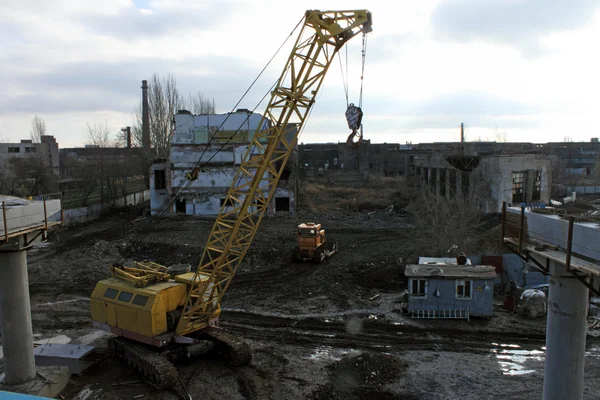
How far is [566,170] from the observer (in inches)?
3068

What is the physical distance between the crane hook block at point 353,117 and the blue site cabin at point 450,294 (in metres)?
6.61

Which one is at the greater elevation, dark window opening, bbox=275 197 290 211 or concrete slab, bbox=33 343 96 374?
dark window opening, bbox=275 197 290 211

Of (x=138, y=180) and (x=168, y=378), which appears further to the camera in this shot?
(x=138, y=180)

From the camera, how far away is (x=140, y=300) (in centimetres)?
1303

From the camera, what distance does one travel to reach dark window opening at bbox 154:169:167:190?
40.4m

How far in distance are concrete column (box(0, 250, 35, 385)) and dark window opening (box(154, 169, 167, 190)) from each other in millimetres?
29426

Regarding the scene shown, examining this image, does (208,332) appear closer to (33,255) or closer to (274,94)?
(274,94)

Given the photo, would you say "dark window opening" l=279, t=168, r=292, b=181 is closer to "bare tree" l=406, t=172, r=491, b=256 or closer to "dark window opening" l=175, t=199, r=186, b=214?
"dark window opening" l=175, t=199, r=186, b=214

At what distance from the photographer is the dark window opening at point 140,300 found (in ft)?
42.5

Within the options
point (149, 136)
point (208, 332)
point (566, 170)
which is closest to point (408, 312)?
point (208, 332)

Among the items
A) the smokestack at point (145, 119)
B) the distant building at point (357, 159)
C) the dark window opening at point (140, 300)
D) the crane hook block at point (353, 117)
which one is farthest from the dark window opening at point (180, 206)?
the distant building at point (357, 159)

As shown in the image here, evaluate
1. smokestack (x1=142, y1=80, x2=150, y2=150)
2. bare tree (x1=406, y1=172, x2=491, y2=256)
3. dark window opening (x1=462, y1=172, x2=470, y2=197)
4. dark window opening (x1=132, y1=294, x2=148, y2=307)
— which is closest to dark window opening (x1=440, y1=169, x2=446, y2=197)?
dark window opening (x1=462, y1=172, x2=470, y2=197)

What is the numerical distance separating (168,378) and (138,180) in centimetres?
6287

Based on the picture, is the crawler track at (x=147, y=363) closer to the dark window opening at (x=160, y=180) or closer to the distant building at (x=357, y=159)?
the dark window opening at (x=160, y=180)
